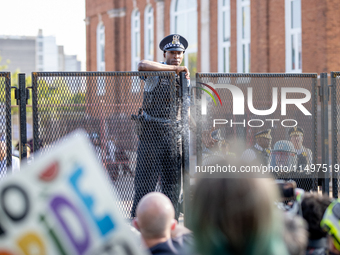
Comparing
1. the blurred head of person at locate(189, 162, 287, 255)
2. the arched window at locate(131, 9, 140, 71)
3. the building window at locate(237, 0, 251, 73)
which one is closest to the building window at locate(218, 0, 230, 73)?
the building window at locate(237, 0, 251, 73)

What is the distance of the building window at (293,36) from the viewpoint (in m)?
16.6

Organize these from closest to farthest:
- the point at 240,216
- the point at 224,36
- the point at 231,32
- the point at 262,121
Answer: the point at 240,216, the point at 262,121, the point at 231,32, the point at 224,36

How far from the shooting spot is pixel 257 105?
4.98m

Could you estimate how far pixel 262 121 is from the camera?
5.01 metres

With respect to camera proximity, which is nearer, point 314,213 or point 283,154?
point 314,213

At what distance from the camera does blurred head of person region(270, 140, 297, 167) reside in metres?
5.05

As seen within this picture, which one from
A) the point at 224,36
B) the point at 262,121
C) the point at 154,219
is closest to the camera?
the point at 154,219

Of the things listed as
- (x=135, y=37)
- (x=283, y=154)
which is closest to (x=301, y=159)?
(x=283, y=154)

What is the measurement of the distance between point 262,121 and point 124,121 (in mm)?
1516

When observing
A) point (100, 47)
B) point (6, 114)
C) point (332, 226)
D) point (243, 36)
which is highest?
point (100, 47)

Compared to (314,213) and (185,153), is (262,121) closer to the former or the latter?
(185,153)

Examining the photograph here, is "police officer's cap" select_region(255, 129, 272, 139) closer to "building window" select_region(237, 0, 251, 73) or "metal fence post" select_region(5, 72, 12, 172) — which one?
"metal fence post" select_region(5, 72, 12, 172)

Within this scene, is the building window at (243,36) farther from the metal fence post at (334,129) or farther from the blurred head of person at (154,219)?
the blurred head of person at (154,219)

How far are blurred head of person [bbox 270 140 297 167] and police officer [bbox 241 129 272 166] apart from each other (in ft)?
0.25
